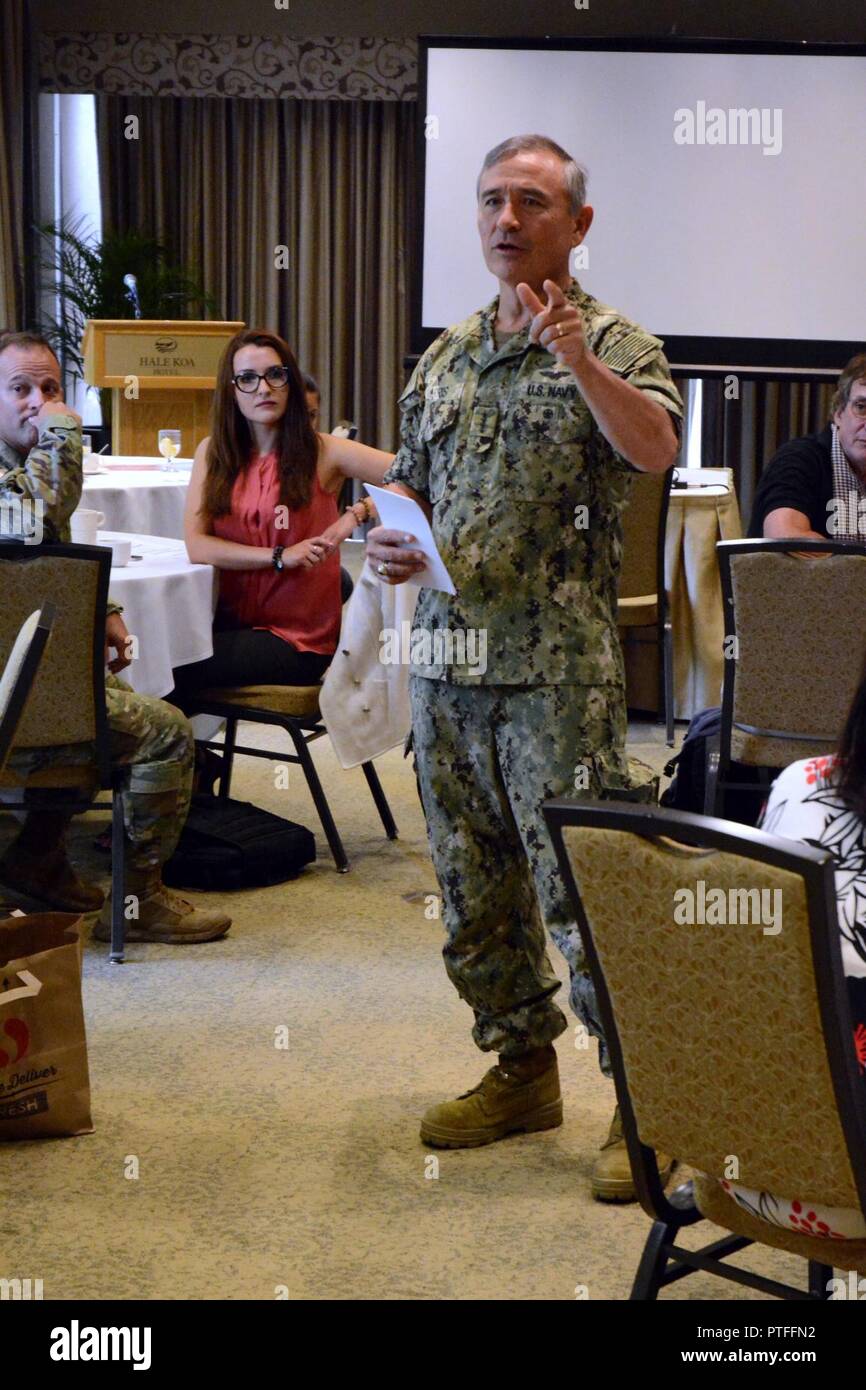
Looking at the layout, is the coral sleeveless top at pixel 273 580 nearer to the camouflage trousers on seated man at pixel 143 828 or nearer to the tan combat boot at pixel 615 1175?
the camouflage trousers on seated man at pixel 143 828

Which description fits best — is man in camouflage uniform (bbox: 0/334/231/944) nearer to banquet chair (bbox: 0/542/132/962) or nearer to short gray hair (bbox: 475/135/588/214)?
banquet chair (bbox: 0/542/132/962)

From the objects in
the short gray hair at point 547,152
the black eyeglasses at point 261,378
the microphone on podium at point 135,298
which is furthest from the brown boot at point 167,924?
the microphone on podium at point 135,298

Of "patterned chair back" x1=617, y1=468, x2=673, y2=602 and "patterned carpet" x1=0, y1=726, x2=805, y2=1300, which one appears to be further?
"patterned chair back" x1=617, y1=468, x2=673, y2=602

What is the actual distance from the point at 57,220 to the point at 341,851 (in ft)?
23.6

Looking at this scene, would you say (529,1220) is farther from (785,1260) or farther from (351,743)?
(351,743)

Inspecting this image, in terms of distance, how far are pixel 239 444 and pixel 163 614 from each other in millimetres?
619

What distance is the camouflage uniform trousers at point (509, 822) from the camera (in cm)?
228

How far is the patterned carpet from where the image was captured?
2127mm

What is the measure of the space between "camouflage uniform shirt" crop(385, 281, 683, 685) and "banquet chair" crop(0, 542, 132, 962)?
105 centimetres

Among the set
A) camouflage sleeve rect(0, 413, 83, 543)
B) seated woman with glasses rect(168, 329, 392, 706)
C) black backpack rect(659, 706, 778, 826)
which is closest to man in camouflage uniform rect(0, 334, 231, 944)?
camouflage sleeve rect(0, 413, 83, 543)

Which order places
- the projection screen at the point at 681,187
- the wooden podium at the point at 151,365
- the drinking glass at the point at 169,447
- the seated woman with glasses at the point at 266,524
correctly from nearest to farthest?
the seated woman with glasses at the point at 266,524
the drinking glass at the point at 169,447
the wooden podium at the point at 151,365
the projection screen at the point at 681,187

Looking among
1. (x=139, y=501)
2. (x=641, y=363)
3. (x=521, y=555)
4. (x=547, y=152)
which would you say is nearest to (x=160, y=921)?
(x=521, y=555)

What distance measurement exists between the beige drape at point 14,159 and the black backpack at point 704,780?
Result: 6.46 m

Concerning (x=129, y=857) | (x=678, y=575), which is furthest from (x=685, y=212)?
(x=129, y=857)
